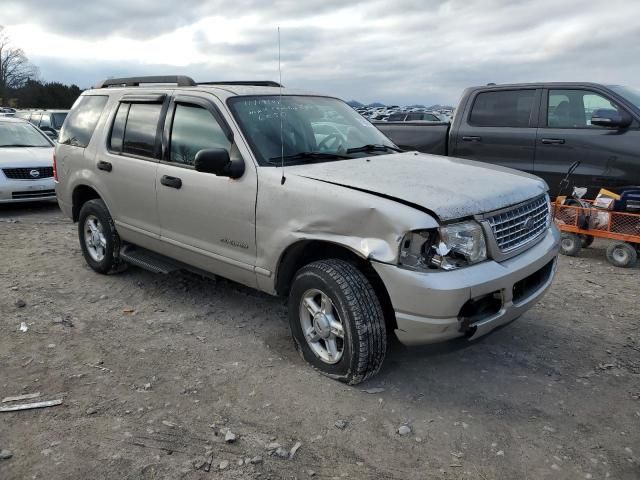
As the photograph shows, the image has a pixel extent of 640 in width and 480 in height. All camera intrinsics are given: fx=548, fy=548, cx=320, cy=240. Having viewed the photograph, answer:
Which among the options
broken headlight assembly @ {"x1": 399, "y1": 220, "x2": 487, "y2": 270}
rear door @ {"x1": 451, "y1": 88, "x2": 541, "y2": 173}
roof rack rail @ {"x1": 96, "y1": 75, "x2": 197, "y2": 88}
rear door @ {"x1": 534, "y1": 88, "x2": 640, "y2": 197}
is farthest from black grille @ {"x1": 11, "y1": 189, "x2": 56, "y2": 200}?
broken headlight assembly @ {"x1": 399, "y1": 220, "x2": 487, "y2": 270}

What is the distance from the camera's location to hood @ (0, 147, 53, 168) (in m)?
9.05

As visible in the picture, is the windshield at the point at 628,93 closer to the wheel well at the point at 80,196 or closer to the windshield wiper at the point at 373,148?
the windshield wiper at the point at 373,148

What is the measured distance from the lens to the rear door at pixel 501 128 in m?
6.97

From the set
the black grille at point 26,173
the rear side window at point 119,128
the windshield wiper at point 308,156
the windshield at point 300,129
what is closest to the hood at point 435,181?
the windshield wiper at point 308,156

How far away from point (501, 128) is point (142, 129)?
4.65 meters

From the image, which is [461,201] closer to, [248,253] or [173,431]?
[248,253]

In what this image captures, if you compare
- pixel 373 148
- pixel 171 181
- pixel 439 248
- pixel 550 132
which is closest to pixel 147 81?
pixel 171 181

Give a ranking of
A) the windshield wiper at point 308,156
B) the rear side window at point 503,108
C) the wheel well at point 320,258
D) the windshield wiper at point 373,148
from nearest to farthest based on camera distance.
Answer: the wheel well at point 320,258 < the windshield wiper at point 308,156 < the windshield wiper at point 373,148 < the rear side window at point 503,108

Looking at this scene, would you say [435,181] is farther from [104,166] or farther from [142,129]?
[104,166]

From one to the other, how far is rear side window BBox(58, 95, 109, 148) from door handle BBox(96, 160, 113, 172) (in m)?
0.40

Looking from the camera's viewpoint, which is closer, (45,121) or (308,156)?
(308,156)

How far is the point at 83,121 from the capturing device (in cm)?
554

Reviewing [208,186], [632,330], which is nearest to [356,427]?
[208,186]

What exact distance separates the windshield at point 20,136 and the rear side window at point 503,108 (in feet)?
25.9
